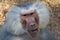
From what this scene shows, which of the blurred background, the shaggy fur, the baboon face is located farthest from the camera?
the blurred background

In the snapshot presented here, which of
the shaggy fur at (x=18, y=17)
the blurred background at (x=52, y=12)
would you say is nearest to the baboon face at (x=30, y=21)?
the shaggy fur at (x=18, y=17)

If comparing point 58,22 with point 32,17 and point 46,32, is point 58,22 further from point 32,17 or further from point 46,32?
point 32,17

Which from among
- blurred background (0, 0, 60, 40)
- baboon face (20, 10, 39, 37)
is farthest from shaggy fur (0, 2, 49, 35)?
blurred background (0, 0, 60, 40)

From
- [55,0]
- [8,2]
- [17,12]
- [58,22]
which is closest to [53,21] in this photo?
[58,22]

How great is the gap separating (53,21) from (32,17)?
5.49 feet

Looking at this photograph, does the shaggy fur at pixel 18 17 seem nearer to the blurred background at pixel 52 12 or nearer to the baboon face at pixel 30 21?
the baboon face at pixel 30 21

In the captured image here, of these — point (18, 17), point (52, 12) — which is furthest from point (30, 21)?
point (52, 12)

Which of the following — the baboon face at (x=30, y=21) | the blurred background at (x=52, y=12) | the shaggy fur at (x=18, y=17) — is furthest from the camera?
the blurred background at (x=52, y=12)

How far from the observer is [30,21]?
4.10 metres

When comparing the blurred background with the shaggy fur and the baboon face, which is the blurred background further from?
the baboon face

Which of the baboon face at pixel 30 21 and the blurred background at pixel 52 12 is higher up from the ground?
the baboon face at pixel 30 21

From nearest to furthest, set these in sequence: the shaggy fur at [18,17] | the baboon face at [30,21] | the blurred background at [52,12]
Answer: the baboon face at [30,21], the shaggy fur at [18,17], the blurred background at [52,12]

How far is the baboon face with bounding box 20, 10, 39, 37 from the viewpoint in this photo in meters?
4.05

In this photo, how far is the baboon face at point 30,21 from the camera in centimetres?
405
